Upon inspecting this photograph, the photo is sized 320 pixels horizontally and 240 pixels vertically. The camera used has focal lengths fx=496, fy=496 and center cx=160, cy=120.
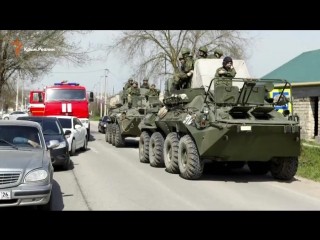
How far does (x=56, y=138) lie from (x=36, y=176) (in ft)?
20.4

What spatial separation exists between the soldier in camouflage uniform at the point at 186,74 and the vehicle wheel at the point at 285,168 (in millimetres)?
3173

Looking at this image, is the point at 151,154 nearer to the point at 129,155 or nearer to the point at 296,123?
the point at 129,155

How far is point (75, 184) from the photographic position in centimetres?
1026

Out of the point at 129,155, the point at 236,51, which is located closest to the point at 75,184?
the point at 129,155

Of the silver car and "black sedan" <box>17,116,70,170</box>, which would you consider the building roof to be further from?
the silver car

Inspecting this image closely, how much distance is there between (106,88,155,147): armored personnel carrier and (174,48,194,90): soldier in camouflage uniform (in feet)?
18.8

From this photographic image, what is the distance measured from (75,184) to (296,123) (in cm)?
478

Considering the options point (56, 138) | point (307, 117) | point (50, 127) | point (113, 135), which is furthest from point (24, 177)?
point (307, 117)

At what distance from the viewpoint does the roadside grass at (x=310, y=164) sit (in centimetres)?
1204

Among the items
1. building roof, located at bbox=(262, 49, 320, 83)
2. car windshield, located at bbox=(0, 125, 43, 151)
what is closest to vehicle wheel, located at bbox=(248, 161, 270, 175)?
car windshield, located at bbox=(0, 125, 43, 151)

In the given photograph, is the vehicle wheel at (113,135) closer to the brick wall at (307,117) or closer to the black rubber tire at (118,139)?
the black rubber tire at (118,139)

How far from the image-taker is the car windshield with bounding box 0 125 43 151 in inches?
319

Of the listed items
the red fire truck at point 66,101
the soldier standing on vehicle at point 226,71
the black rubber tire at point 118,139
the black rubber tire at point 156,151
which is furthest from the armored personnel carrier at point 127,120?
the soldier standing on vehicle at point 226,71
